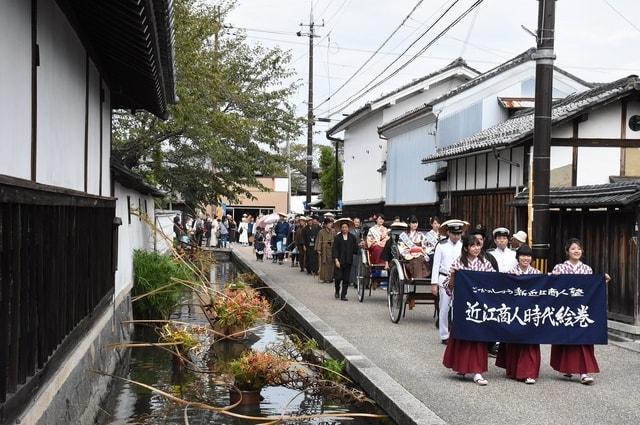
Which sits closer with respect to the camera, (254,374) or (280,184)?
(254,374)

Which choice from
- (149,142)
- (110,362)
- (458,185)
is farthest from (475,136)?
(110,362)

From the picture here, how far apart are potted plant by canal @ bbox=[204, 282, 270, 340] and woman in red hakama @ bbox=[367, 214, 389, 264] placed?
5143 millimetres

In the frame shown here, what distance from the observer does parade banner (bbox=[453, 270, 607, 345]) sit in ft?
32.0

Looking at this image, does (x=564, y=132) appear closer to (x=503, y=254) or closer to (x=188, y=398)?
(x=503, y=254)

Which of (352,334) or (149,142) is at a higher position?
→ (149,142)

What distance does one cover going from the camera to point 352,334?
13.4 metres

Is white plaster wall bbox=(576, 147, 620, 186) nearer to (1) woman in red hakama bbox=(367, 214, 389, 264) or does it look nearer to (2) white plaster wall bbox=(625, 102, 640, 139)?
(2) white plaster wall bbox=(625, 102, 640, 139)

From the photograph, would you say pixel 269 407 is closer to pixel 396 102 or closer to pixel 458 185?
pixel 458 185

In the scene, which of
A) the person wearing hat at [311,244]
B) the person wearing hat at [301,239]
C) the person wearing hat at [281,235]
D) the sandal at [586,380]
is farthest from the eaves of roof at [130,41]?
the person wearing hat at [281,235]

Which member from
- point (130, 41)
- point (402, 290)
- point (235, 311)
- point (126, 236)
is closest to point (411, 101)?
point (402, 290)

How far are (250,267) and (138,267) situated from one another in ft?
42.2

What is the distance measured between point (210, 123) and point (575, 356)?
55.2 ft

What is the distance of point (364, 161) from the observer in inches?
1577

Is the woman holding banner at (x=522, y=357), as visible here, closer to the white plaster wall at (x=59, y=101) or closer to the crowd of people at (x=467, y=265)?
the crowd of people at (x=467, y=265)
